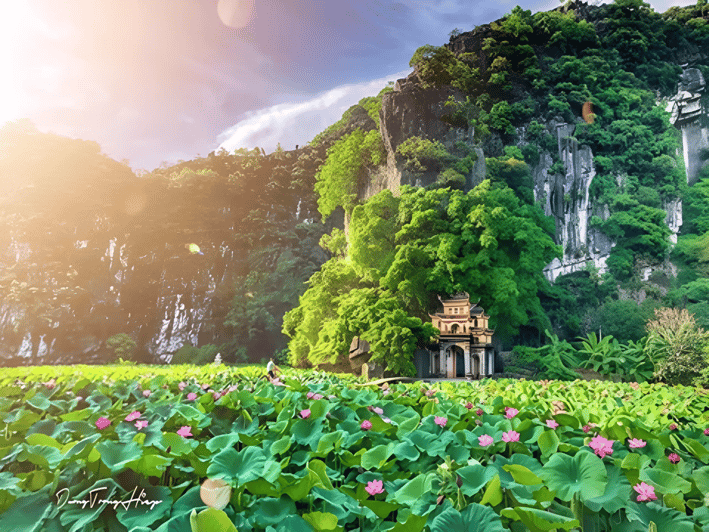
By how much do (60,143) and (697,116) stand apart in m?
24.8

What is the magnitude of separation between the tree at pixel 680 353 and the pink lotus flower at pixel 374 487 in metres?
9.85

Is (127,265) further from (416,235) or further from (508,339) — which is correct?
(508,339)

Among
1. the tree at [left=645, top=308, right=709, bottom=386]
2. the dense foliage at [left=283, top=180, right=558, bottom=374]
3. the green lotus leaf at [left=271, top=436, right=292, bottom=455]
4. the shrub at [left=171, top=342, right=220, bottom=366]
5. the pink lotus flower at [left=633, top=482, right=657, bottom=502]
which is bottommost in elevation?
the shrub at [left=171, top=342, right=220, bottom=366]

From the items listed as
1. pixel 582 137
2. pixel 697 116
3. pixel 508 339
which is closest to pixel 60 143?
pixel 508 339

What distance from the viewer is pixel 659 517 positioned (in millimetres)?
914

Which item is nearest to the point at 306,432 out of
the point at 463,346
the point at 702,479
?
the point at 702,479

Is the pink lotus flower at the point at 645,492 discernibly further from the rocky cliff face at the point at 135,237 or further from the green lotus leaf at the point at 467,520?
the rocky cliff face at the point at 135,237

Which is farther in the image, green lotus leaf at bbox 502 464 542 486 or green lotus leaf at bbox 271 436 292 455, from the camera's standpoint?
green lotus leaf at bbox 271 436 292 455

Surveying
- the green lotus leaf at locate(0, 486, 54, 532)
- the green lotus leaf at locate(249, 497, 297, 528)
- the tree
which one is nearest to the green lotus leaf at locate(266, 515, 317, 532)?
the green lotus leaf at locate(249, 497, 297, 528)

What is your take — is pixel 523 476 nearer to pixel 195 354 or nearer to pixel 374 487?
pixel 374 487

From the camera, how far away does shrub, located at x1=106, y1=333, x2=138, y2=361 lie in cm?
1537

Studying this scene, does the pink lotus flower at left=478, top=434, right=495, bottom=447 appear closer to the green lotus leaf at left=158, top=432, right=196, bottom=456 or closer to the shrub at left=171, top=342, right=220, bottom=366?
the green lotus leaf at left=158, top=432, right=196, bottom=456

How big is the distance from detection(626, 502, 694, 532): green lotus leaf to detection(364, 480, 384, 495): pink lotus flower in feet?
1.64

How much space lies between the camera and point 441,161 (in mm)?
11586
